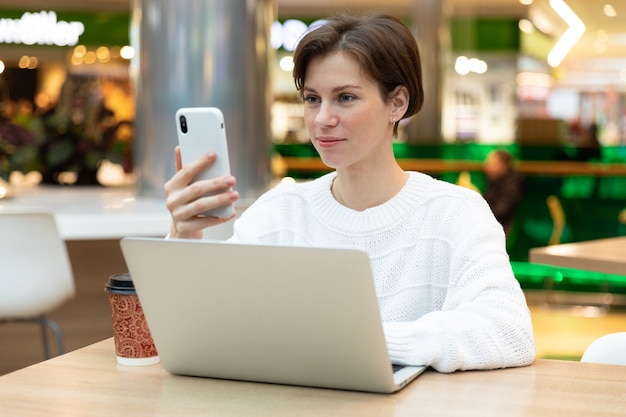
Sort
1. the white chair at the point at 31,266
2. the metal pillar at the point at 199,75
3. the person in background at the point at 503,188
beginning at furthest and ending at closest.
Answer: the person in background at the point at 503,188
the metal pillar at the point at 199,75
the white chair at the point at 31,266

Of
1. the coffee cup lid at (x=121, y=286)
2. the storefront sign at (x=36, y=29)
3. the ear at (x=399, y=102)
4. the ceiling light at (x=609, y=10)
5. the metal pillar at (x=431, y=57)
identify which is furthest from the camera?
the storefront sign at (x=36, y=29)

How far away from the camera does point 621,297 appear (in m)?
7.75

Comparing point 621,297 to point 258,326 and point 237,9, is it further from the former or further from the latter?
point 258,326

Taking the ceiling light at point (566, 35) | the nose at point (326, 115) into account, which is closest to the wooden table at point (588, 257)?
the nose at point (326, 115)

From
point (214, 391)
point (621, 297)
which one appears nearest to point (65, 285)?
point (214, 391)

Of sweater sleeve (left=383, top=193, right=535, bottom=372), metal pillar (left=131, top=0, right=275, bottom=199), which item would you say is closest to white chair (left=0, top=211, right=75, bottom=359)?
metal pillar (left=131, top=0, right=275, bottom=199)

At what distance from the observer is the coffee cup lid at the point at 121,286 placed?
1612 millimetres

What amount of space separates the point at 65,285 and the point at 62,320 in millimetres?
576

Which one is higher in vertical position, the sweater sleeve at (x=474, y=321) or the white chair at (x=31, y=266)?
the sweater sleeve at (x=474, y=321)

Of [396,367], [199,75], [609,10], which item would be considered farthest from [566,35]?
[396,367]

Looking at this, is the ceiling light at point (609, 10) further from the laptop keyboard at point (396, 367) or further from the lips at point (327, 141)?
the laptop keyboard at point (396, 367)

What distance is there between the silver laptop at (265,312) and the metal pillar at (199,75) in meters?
2.70

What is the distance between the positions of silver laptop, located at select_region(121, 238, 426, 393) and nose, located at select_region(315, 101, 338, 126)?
1.49ft

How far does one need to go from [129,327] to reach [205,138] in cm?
34
